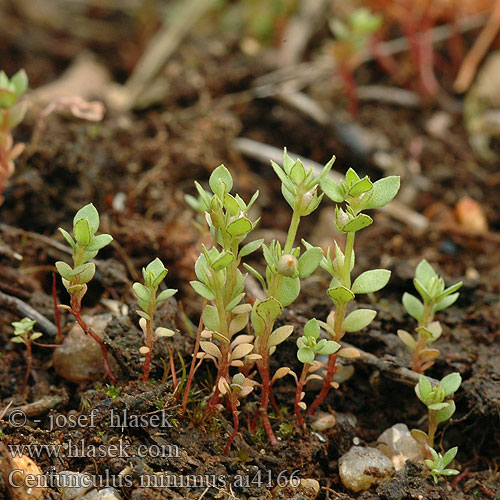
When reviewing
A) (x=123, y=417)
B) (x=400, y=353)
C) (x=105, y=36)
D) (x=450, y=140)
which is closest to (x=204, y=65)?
(x=105, y=36)

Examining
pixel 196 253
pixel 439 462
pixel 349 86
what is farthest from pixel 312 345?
pixel 349 86

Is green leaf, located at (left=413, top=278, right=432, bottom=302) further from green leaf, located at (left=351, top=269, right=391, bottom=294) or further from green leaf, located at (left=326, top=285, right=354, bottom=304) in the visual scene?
green leaf, located at (left=326, top=285, right=354, bottom=304)

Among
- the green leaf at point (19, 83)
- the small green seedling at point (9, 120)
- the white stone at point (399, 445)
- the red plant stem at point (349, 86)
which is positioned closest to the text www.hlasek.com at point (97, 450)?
the white stone at point (399, 445)

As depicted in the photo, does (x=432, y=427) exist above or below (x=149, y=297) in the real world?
below

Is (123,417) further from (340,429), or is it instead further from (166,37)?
(166,37)

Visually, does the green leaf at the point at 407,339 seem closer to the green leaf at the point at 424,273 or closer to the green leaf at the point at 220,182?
the green leaf at the point at 424,273

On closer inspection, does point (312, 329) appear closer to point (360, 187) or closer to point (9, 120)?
point (360, 187)
